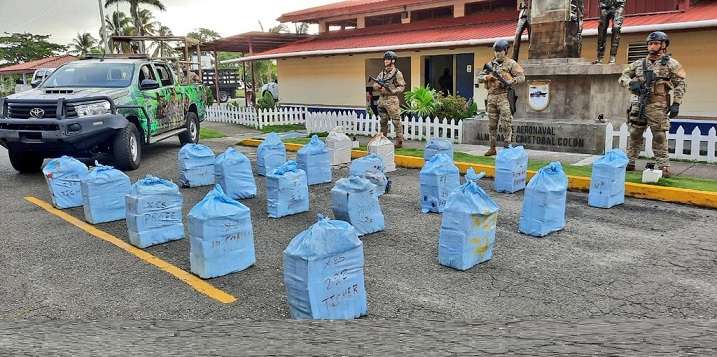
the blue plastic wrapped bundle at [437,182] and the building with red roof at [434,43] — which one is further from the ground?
the building with red roof at [434,43]

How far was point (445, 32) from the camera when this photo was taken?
17.5m

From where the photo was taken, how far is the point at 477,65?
1711cm

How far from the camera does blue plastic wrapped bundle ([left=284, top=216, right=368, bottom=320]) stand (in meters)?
3.45

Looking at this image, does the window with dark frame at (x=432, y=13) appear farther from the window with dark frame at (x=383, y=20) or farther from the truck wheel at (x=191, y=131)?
the truck wheel at (x=191, y=131)

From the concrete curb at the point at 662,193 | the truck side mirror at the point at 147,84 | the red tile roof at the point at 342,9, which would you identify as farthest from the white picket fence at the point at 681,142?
the red tile roof at the point at 342,9

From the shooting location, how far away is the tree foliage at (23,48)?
218ft

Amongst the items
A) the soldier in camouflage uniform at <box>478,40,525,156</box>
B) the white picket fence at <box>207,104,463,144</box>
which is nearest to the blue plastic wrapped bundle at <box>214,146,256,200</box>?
the soldier in camouflage uniform at <box>478,40,525,156</box>

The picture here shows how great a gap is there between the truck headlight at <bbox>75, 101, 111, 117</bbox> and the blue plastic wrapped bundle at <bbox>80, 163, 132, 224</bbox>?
2.98 meters

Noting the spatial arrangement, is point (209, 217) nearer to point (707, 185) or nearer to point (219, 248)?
point (219, 248)

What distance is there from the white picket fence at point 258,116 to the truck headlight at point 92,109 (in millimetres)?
8694

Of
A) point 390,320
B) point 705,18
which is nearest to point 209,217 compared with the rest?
point 390,320

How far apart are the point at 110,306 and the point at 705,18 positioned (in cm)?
1263

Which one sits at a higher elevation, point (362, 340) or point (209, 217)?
point (209, 217)

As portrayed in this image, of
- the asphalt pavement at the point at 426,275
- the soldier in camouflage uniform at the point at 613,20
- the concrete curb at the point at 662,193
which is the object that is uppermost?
the soldier in camouflage uniform at the point at 613,20
